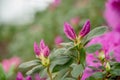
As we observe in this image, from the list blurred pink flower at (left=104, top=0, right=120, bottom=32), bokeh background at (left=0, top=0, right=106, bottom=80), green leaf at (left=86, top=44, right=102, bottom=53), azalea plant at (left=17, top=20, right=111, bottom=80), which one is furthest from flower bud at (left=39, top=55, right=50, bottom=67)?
bokeh background at (left=0, top=0, right=106, bottom=80)

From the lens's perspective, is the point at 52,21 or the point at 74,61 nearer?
the point at 74,61

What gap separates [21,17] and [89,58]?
13.3ft

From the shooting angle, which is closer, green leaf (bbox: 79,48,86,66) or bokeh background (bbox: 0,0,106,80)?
green leaf (bbox: 79,48,86,66)

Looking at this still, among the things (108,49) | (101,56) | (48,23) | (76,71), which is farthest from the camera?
(48,23)

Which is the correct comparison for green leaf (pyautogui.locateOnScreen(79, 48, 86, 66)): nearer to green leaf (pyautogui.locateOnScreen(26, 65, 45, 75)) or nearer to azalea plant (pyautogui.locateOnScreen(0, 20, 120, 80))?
azalea plant (pyautogui.locateOnScreen(0, 20, 120, 80))

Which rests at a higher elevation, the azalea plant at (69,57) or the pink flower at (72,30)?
the pink flower at (72,30)

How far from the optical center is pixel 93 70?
1278 mm

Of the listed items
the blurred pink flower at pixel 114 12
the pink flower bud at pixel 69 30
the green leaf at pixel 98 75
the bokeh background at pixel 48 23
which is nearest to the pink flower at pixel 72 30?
the pink flower bud at pixel 69 30

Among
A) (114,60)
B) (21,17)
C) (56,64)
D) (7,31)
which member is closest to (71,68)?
(56,64)

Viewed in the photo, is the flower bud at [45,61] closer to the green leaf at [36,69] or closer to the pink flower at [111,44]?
the green leaf at [36,69]

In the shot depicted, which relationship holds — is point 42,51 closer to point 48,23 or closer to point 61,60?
point 61,60

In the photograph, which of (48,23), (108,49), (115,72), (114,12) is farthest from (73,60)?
(48,23)

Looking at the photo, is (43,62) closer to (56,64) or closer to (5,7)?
(56,64)

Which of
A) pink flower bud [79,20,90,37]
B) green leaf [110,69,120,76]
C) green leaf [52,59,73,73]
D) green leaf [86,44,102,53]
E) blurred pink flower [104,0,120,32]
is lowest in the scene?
green leaf [110,69,120,76]
